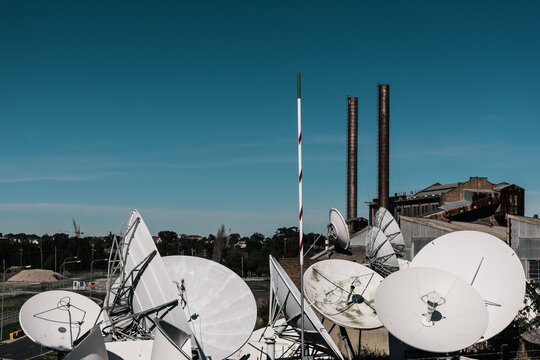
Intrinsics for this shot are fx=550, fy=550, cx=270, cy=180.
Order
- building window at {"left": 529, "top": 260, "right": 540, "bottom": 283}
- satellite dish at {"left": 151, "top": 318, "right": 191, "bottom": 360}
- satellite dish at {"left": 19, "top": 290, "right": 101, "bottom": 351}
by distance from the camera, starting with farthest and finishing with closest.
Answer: building window at {"left": 529, "top": 260, "right": 540, "bottom": 283}, satellite dish at {"left": 19, "top": 290, "right": 101, "bottom": 351}, satellite dish at {"left": 151, "top": 318, "right": 191, "bottom": 360}

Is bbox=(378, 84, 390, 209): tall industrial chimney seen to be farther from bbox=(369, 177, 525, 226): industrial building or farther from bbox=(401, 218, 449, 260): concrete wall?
bbox=(401, 218, 449, 260): concrete wall

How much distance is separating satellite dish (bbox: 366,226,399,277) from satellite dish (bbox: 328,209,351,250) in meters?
6.39

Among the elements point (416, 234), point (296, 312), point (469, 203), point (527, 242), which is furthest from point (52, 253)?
point (296, 312)

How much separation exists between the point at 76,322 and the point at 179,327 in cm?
934

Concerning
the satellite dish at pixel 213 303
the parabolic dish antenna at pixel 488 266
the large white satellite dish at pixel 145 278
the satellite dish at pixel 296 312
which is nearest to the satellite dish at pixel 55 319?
the large white satellite dish at pixel 145 278

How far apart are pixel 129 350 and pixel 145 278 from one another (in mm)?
2544

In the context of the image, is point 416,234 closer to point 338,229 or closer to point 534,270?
point 338,229

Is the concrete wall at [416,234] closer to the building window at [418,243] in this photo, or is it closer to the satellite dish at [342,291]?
the building window at [418,243]

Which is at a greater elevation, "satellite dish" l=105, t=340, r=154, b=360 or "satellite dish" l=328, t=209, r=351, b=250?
"satellite dish" l=328, t=209, r=351, b=250

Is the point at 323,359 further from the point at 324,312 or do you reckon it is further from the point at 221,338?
the point at 221,338

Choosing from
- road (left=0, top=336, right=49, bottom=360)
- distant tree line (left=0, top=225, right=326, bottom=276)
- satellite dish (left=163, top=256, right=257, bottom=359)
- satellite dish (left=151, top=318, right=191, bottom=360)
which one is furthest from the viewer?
distant tree line (left=0, top=225, right=326, bottom=276)

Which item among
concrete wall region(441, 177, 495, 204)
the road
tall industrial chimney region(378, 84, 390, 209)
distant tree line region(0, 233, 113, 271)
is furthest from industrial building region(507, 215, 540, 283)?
distant tree line region(0, 233, 113, 271)

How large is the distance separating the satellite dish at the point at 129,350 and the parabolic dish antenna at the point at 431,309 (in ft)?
27.1

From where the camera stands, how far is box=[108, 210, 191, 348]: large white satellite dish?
18.9m
